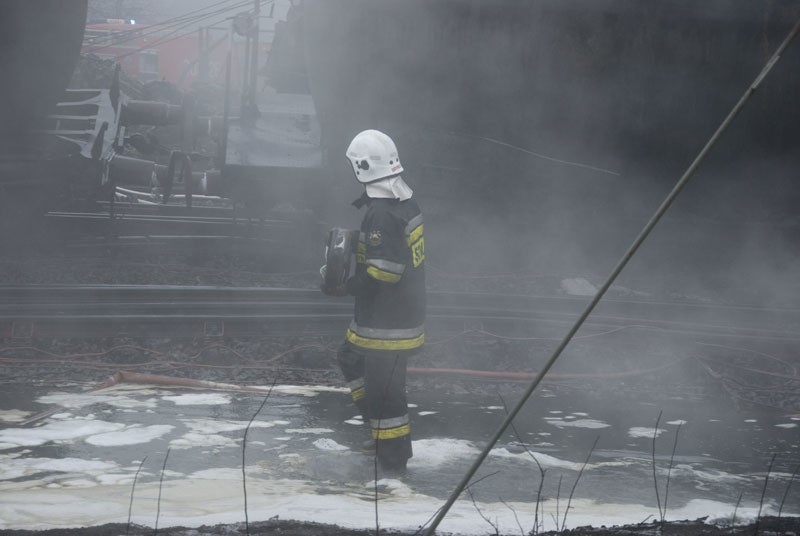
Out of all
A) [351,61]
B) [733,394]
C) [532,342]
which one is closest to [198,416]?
[532,342]

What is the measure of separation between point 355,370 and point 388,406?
1.50ft

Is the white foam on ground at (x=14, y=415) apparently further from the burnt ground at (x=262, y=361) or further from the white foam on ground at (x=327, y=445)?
the white foam on ground at (x=327, y=445)

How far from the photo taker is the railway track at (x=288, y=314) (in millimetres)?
7496

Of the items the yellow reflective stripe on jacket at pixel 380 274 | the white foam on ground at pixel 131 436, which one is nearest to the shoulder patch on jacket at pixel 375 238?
the yellow reflective stripe on jacket at pixel 380 274

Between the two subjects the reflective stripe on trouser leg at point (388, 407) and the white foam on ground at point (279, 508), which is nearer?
the white foam on ground at point (279, 508)

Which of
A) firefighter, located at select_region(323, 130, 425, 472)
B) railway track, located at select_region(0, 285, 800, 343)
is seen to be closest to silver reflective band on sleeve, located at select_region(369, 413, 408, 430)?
firefighter, located at select_region(323, 130, 425, 472)

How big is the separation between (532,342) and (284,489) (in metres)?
4.14

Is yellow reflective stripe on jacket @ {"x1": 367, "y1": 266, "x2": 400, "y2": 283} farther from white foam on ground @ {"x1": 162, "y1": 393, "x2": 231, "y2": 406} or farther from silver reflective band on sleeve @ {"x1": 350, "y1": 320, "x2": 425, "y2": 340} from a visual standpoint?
white foam on ground @ {"x1": 162, "y1": 393, "x2": 231, "y2": 406}

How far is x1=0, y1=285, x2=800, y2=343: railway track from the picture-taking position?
24.6 feet

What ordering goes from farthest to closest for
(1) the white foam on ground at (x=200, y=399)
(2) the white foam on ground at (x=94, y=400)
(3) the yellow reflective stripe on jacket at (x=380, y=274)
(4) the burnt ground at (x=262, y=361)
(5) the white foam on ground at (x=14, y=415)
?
(4) the burnt ground at (x=262, y=361), (1) the white foam on ground at (x=200, y=399), (2) the white foam on ground at (x=94, y=400), (5) the white foam on ground at (x=14, y=415), (3) the yellow reflective stripe on jacket at (x=380, y=274)

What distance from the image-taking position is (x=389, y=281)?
14.7ft

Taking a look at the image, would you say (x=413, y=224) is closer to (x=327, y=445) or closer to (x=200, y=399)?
(x=327, y=445)

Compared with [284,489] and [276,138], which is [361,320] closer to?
[284,489]

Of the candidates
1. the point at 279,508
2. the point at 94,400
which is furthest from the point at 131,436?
the point at 279,508
